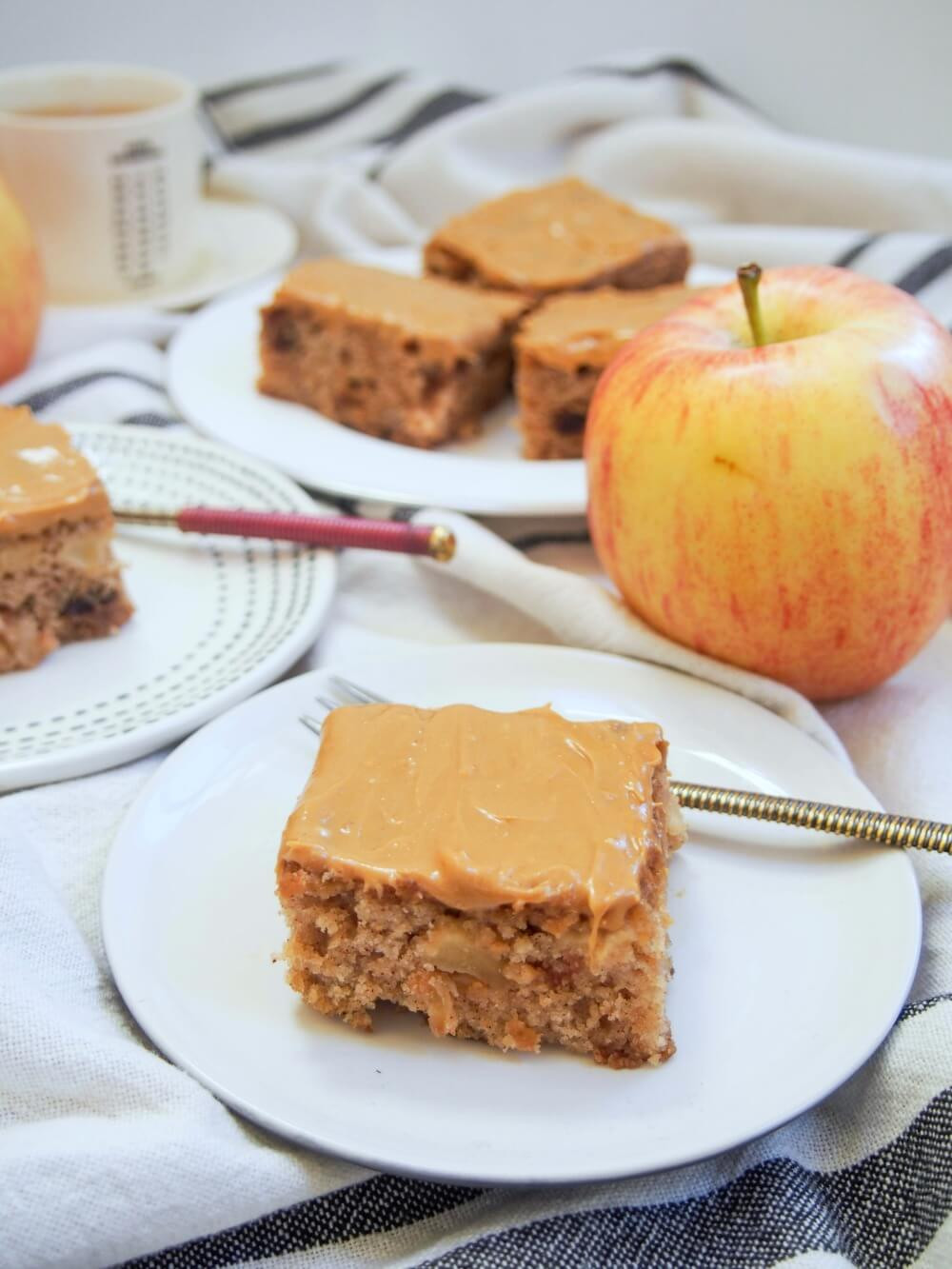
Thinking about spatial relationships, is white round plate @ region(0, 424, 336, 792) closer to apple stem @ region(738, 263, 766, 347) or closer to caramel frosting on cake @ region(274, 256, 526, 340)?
caramel frosting on cake @ region(274, 256, 526, 340)

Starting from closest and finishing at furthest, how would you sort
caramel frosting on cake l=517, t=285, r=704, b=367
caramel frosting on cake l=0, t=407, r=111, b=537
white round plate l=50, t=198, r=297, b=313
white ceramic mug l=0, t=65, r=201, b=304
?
caramel frosting on cake l=0, t=407, r=111, b=537 → caramel frosting on cake l=517, t=285, r=704, b=367 → white ceramic mug l=0, t=65, r=201, b=304 → white round plate l=50, t=198, r=297, b=313

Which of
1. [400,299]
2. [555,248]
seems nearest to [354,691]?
[400,299]

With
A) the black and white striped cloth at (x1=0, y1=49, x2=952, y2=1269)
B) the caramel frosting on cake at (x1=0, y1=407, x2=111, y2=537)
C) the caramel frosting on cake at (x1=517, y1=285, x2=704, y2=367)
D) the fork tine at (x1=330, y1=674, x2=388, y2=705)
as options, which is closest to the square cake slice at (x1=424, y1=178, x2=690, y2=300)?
the caramel frosting on cake at (x1=517, y1=285, x2=704, y2=367)

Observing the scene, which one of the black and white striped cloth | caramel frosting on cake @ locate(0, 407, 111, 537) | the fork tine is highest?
caramel frosting on cake @ locate(0, 407, 111, 537)

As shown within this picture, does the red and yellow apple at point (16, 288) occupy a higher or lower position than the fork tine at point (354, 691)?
higher

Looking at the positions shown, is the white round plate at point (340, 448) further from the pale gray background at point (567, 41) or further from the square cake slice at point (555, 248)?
the pale gray background at point (567, 41)

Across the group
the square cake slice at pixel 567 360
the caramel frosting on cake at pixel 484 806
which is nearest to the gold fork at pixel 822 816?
the caramel frosting on cake at pixel 484 806
